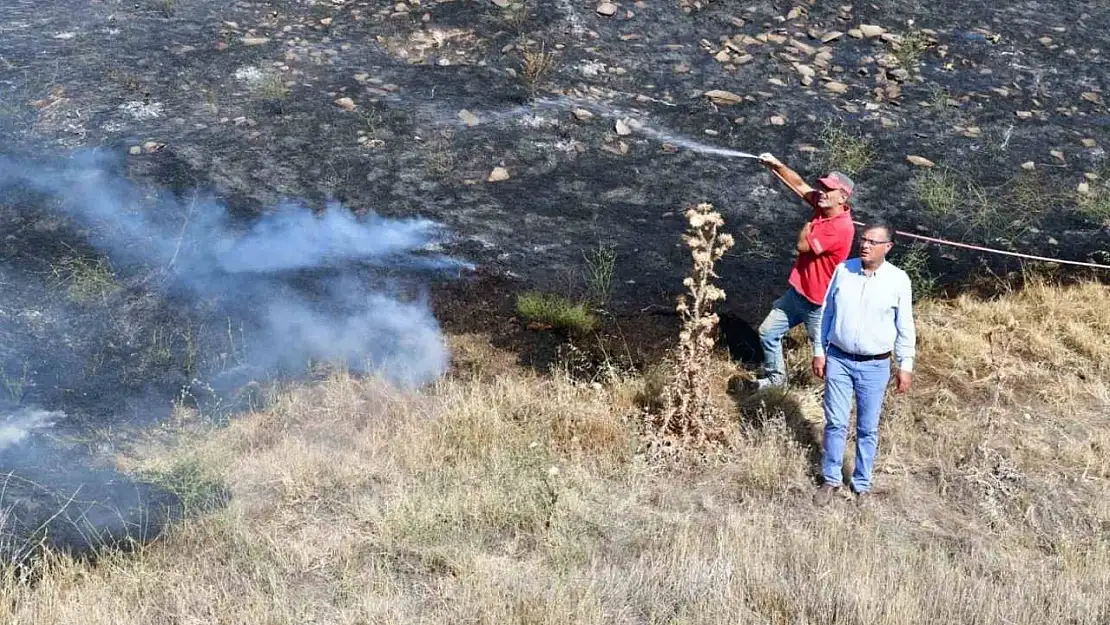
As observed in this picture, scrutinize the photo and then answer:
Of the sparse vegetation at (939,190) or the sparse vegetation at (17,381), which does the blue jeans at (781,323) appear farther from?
the sparse vegetation at (17,381)

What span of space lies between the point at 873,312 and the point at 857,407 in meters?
0.51

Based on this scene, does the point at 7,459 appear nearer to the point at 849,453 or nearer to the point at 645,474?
the point at 645,474

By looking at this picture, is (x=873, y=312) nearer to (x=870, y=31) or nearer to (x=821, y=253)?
(x=821, y=253)

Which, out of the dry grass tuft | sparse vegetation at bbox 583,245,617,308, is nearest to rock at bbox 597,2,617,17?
sparse vegetation at bbox 583,245,617,308

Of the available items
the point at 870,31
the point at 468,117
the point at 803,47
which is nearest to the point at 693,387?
the point at 468,117

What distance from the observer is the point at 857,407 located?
4.73 m

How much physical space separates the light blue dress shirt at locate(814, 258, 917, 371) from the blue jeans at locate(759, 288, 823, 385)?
1000 millimetres

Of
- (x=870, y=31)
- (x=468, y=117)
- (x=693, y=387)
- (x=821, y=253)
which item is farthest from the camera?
(x=870, y=31)

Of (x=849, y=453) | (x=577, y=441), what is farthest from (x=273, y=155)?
(x=849, y=453)

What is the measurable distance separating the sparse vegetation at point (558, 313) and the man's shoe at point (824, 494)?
2056 mm

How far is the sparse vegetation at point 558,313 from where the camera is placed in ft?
21.0

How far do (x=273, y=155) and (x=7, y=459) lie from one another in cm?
394

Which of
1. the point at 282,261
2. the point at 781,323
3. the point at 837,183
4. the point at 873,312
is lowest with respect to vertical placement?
the point at 282,261

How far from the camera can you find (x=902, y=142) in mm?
9164
